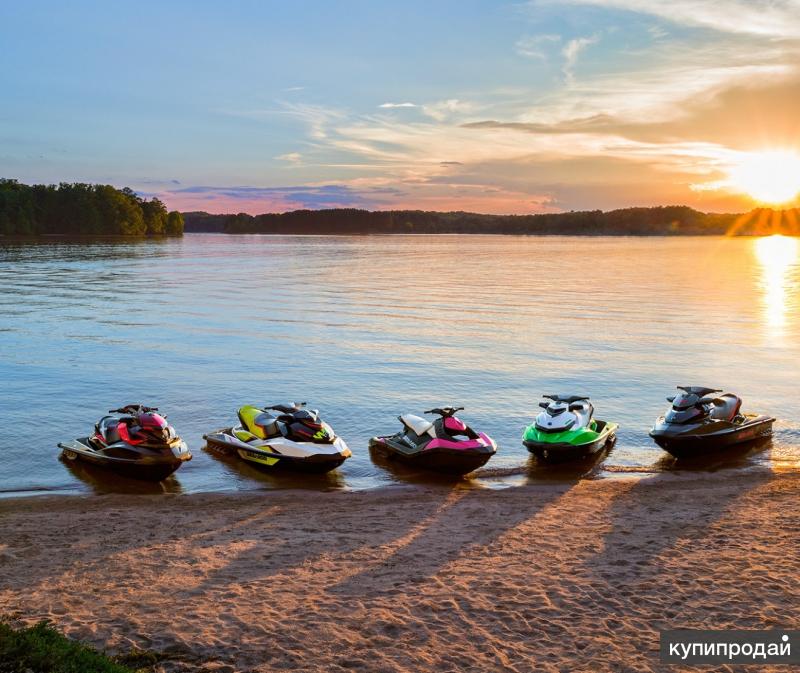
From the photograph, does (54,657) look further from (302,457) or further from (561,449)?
(561,449)

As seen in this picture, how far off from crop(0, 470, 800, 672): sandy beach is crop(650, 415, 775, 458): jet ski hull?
2.30 metres

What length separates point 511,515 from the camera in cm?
1358

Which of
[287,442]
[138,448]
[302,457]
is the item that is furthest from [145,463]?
[302,457]

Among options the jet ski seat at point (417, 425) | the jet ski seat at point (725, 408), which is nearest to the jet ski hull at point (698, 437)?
the jet ski seat at point (725, 408)

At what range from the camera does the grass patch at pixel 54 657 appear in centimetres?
780

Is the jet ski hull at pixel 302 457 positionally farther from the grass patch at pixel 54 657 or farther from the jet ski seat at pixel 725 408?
the jet ski seat at pixel 725 408

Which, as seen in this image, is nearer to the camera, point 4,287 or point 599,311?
point 599,311

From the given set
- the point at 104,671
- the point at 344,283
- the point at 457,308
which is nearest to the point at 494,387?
the point at 104,671

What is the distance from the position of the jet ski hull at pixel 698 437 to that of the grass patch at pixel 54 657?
1215 centimetres

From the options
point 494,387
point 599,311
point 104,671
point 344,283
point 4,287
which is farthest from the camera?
point 344,283

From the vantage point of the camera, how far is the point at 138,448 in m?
15.8

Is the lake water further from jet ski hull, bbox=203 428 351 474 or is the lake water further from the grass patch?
the grass patch

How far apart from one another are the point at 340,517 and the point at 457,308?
3734 centimetres

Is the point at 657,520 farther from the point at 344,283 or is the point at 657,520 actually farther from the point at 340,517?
the point at 344,283
